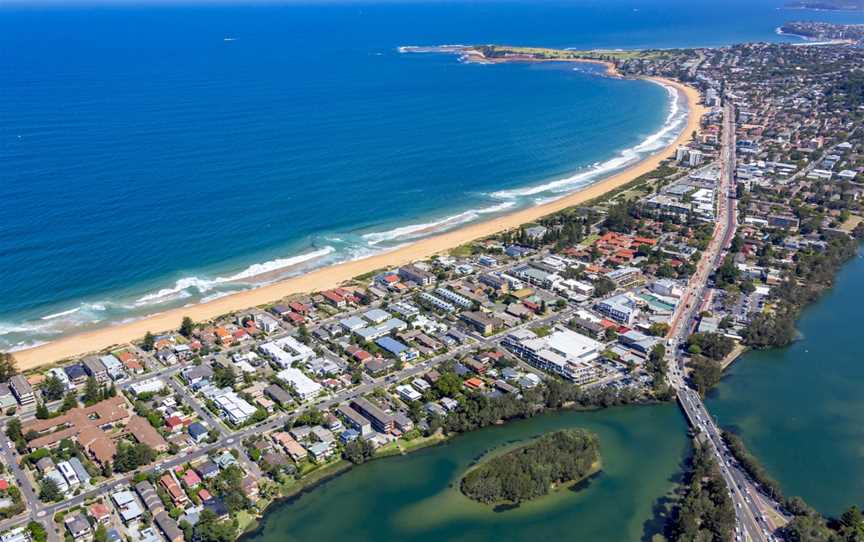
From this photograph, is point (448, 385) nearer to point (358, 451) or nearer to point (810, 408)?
point (358, 451)

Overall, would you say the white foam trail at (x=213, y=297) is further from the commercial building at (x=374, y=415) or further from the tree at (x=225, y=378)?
the commercial building at (x=374, y=415)

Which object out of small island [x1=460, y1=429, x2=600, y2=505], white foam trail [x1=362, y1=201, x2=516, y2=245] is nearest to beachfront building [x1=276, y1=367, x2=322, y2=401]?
small island [x1=460, y1=429, x2=600, y2=505]

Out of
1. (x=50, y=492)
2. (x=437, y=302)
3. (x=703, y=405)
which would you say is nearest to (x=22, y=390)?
(x=50, y=492)

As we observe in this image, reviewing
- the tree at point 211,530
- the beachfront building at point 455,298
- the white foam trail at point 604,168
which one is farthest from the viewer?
the white foam trail at point 604,168

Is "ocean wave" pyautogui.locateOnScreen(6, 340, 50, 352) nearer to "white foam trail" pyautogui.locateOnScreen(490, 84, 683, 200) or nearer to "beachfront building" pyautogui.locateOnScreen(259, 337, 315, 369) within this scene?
"beachfront building" pyautogui.locateOnScreen(259, 337, 315, 369)

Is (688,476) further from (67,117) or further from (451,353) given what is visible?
(67,117)

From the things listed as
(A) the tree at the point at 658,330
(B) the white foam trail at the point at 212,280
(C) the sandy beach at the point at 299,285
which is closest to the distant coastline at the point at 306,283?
(C) the sandy beach at the point at 299,285

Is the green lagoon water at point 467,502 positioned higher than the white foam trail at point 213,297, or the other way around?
the white foam trail at point 213,297

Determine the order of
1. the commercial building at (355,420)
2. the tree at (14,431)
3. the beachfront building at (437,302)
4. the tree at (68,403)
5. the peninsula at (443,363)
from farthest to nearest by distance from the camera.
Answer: the beachfront building at (437,302) → the tree at (68,403) → the commercial building at (355,420) → the tree at (14,431) → the peninsula at (443,363)
